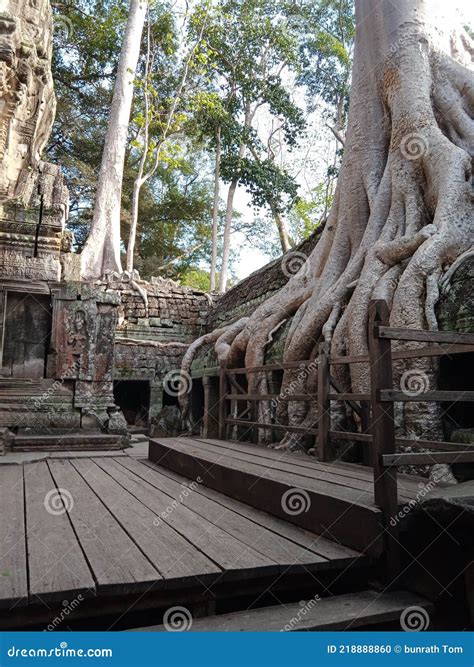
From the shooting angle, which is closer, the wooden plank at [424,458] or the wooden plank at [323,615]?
the wooden plank at [323,615]

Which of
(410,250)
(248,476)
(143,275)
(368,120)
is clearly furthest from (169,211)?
(248,476)

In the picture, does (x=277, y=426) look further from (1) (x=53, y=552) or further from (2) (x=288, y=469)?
(1) (x=53, y=552)

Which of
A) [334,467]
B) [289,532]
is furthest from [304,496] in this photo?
[334,467]

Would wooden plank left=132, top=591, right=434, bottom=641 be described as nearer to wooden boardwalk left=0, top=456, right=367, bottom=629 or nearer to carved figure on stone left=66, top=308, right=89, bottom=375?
wooden boardwalk left=0, top=456, right=367, bottom=629

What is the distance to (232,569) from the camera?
5.46 ft

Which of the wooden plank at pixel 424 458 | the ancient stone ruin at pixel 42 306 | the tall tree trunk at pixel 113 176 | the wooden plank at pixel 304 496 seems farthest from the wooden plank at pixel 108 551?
the tall tree trunk at pixel 113 176

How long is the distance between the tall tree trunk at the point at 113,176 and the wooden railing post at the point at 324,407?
9978 millimetres

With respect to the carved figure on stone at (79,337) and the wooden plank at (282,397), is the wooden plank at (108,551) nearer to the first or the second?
the wooden plank at (282,397)

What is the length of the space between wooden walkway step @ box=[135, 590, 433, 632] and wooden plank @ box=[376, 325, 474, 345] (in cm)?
96

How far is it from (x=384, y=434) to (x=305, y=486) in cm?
48

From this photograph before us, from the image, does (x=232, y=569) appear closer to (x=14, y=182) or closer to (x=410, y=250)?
(x=410, y=250)

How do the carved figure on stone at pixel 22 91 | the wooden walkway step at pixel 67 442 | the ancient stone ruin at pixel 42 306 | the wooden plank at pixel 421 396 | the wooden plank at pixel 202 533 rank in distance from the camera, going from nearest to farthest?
the wooden plank at pixel 202 533 < the wooden plank at pixel 421 396 < the wooden walkway step at pixel 67 442 < the ancient stone ruin at pixel 42 306 < the carved figure on stone at pixel 22 91

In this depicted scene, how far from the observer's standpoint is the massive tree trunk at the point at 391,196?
3934mm

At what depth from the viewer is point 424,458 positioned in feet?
6.38
